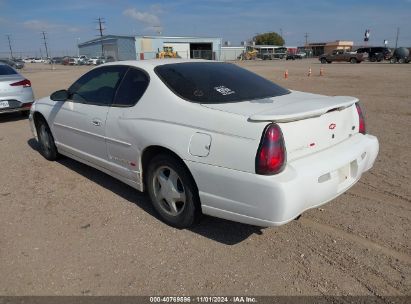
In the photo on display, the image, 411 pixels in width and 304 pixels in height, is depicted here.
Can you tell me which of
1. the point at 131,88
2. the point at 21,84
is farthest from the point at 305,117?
the point at 21,84

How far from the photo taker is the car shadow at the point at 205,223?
3441 mm

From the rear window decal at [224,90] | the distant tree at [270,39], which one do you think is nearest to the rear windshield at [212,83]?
the rear window decal at [224,90]

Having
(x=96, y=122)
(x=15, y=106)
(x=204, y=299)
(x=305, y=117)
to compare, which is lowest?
(x=204, y=299)

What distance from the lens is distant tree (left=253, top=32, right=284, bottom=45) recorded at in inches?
4402

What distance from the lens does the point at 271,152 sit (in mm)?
2707

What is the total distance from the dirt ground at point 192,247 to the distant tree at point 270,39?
373 feet

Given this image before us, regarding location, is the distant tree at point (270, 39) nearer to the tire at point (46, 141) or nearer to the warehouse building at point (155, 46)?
the warehouse building at point (155, 46)

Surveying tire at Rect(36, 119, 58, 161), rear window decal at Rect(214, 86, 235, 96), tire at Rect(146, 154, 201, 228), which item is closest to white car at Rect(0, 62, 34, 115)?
tire at Rect(36, 119, 58, 161)

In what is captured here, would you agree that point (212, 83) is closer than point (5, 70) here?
Yes

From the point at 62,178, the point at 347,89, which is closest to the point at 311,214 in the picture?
the point at 62,178

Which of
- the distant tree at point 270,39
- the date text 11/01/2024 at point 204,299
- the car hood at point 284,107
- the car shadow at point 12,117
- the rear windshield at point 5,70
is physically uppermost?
the distant tree at point 270,39

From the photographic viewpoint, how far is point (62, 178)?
5020 millimetres

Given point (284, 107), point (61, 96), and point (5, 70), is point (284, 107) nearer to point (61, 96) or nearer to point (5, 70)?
point (61, 96)

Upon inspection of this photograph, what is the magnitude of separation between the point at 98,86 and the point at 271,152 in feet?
8.69
